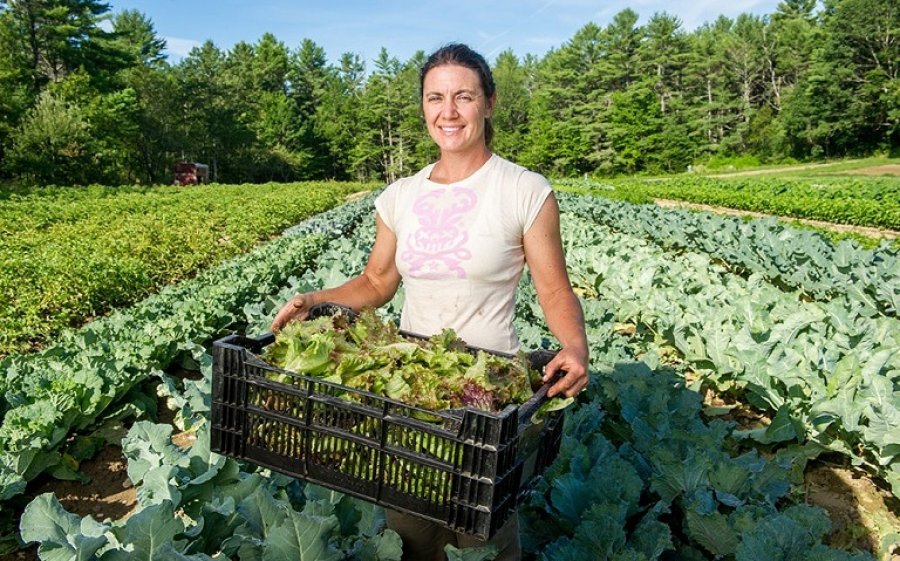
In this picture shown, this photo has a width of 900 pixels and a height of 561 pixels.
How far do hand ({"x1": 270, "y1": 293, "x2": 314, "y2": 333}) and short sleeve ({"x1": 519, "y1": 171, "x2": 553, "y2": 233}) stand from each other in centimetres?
77

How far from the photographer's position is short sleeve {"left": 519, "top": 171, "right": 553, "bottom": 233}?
2082mm

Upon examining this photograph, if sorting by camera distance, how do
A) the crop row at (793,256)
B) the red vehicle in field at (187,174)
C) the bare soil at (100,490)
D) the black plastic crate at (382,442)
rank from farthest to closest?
1. the red vehicle in field at (187,174)
2. the crop row at (793,256)
3. the bare soil at (100,490)
4. the black plastic crate at (382,442)

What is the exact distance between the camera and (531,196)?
208cm

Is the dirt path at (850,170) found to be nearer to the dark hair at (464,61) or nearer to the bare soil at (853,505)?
the bare soil at (853,505)

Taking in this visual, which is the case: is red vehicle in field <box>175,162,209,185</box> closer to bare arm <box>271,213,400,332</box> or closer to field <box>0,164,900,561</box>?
field <box>0,164,900,561</box>

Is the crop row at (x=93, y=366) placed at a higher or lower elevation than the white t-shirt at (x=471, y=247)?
lower

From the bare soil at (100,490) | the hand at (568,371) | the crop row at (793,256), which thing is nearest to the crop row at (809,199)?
the crop row at (793,256)

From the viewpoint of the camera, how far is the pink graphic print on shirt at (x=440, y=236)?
214cm

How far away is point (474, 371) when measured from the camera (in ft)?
5.58

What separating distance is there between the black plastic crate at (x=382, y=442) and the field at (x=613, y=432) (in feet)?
0.75

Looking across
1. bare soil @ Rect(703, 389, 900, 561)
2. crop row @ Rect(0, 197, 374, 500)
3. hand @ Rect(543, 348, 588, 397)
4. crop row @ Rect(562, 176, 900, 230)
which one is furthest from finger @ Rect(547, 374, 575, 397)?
crop row @ Rect(562, 176, 900, 230)

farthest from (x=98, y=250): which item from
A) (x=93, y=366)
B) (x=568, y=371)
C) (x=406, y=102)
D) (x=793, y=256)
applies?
(x=406, y=102)

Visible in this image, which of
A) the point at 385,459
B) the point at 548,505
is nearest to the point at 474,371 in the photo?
the point at 385,459

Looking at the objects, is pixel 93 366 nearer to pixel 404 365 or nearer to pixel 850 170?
pixel 404 365
